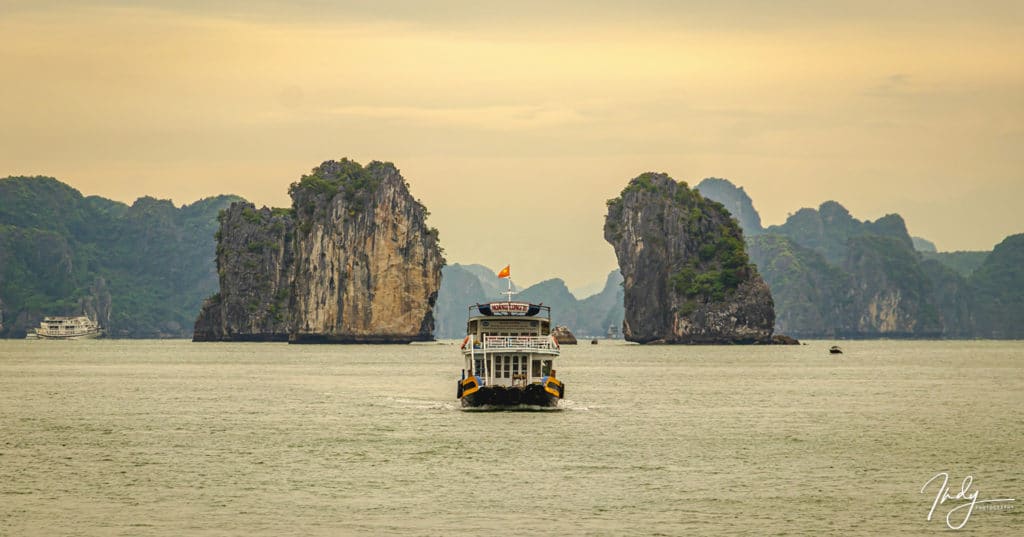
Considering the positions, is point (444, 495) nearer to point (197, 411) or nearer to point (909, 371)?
point (197, 411)

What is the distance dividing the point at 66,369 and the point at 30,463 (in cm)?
9607

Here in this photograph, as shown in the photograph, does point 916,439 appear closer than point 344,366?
Yes

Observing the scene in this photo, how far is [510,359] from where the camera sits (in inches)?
3130

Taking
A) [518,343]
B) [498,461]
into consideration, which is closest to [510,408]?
[518,343]

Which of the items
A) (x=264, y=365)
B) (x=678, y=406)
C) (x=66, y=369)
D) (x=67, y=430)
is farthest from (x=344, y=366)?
(x=67, y=430)

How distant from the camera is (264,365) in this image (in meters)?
156

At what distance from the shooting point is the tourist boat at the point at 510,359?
78019 mm

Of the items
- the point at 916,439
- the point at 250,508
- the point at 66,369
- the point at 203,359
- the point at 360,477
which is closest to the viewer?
the point at 250,508

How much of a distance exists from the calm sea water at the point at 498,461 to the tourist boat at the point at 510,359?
197cm
